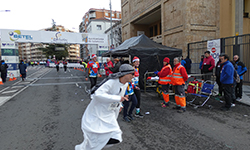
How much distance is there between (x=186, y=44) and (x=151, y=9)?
7.26 m

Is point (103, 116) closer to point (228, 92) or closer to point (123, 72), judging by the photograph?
point (123, 72)

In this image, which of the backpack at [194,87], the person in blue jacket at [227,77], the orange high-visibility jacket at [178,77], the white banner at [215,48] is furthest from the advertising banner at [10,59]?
the person in blue jacket at [227,77]

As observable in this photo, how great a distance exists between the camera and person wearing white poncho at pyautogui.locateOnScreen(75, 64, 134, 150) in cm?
206

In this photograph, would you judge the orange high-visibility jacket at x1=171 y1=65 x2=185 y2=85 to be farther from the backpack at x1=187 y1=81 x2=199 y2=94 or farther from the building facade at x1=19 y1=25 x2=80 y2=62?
the building facade at x1=19 y1=25 x2=80 y2=62

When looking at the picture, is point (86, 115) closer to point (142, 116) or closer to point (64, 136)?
point (64, 136)

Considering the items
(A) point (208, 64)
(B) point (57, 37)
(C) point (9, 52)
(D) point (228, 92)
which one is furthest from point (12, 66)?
(D) point (228, 92)

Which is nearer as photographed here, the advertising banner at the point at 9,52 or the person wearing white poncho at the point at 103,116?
the person wearing white poncho at the point at 103,116

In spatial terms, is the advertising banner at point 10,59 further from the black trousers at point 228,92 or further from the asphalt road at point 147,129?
the black trousers at point 228,92

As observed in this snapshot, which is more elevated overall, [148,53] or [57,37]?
[57,37]

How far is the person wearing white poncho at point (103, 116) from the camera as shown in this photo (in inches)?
81.0

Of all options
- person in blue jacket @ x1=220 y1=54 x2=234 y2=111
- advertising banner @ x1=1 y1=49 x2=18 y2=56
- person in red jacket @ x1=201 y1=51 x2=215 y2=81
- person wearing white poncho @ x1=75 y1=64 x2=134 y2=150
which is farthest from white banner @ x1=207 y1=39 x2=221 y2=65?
advertising banner @ x1=1 y1=49 x2=18 y2=56

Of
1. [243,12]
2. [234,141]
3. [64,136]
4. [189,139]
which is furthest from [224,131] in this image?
[243,12]

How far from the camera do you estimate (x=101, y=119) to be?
2105 mm

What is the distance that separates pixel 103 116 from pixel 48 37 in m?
18.7
